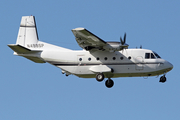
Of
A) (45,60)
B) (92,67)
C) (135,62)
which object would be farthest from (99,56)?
(45,60)

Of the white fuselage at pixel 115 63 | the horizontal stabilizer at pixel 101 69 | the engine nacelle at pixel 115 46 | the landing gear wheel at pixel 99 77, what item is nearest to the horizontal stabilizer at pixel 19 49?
the white fuselage at pixel 115 63

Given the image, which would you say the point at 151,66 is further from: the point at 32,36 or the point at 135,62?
the point at 32,36

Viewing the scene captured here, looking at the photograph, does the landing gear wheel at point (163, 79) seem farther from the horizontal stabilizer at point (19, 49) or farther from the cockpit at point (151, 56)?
the horizontal stabilizer at point (19, 49)

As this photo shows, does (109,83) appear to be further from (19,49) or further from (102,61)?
(19,49)

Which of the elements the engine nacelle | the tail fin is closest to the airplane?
the engine nacelle

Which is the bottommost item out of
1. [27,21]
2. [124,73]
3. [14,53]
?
[124,73]

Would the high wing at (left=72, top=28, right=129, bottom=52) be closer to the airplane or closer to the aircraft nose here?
the airplane

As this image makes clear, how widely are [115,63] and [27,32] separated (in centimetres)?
833

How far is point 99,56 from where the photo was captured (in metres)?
26.6

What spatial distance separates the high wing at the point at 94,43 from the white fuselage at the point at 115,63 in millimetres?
841

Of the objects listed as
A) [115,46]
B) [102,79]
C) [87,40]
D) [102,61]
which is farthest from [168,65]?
[87,40]

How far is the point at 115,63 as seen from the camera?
26.4 m

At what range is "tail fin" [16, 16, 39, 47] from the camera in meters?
28.2

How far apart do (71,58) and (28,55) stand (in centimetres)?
375
